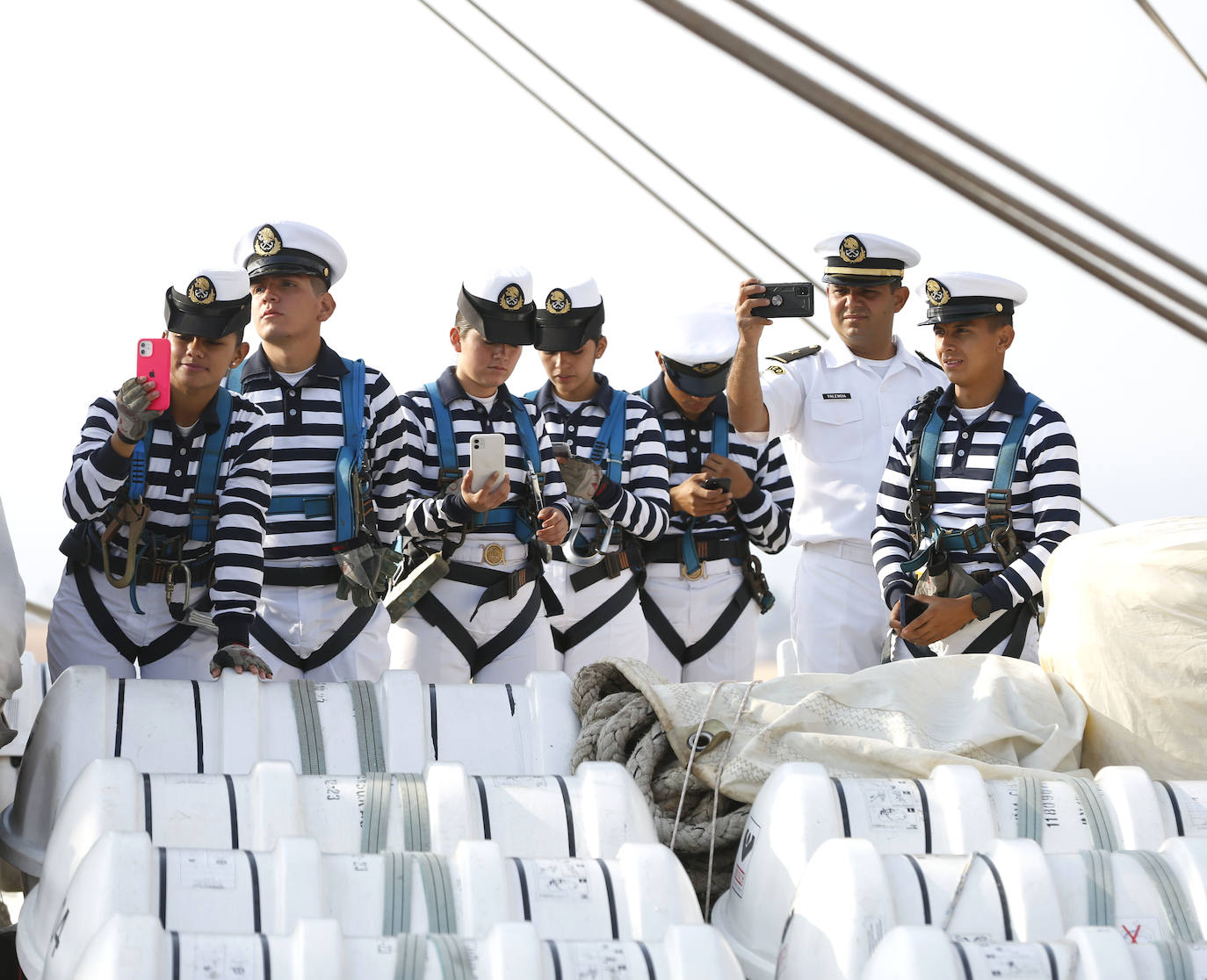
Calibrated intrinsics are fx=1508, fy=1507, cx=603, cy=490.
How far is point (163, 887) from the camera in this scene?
2.08 metres

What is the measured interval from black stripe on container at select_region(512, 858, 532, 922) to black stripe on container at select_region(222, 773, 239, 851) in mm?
458

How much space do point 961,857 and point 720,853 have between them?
1.91ft

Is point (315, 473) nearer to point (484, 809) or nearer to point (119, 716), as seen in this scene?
point (119, 716)

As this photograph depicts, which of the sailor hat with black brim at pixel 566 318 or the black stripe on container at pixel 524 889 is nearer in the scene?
the black stripe on container at pixel 524 889

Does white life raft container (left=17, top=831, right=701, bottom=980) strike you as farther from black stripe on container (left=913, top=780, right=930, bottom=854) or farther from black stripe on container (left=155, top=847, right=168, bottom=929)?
black stripe on container (left=913, top=780, right=930, bottom=854)

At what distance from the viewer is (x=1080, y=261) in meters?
2.64

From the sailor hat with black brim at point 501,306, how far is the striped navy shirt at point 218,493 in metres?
0.81

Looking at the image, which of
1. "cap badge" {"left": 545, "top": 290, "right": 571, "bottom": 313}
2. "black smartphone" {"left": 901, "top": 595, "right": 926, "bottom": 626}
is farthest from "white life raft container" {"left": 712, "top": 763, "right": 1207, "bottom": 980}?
"cap badge" {"left": 545, "top": 290, "right": 571, "bottom": 313}

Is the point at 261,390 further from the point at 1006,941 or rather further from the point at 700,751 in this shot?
the point at 1006,941

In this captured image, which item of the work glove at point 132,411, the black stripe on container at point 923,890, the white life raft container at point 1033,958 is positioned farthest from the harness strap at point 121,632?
the white life raft container at point 1033,958

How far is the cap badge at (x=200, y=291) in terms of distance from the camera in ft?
11.1

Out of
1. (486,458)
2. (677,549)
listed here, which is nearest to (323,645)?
(486,458)

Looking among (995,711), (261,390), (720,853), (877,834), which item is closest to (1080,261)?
(995,711)

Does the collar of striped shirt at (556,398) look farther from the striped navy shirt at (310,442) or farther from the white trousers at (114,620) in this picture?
the white trousers at (114,620)
